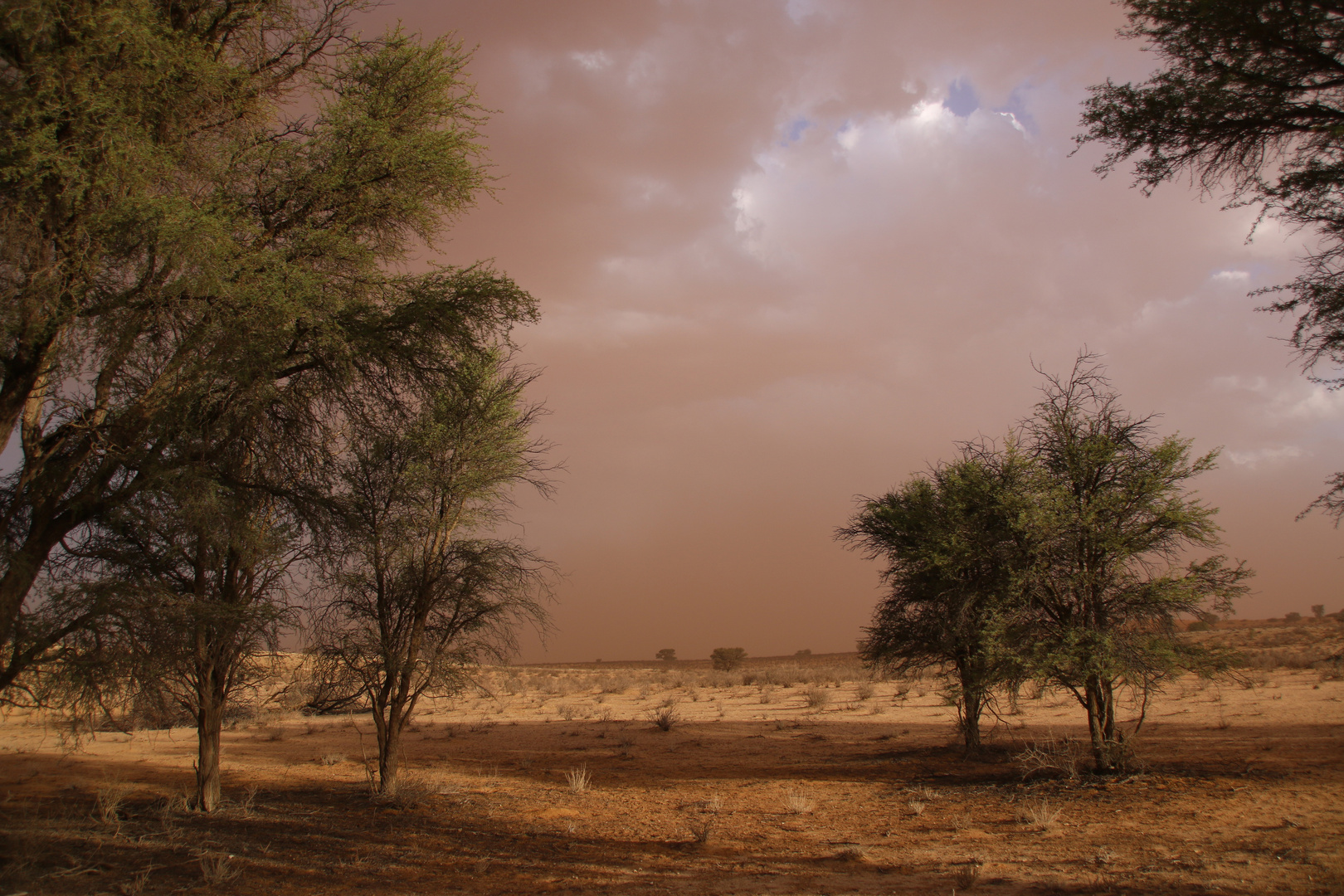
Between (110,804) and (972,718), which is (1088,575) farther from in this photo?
(110,804)

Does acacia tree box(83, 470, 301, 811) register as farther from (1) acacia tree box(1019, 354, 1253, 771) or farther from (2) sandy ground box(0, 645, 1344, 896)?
(1) acacia tree box(1019, 354, 1253, 771)

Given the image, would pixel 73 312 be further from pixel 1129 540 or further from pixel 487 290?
pixel 1129 540

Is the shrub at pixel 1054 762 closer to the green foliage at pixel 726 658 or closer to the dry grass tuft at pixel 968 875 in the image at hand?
the dry grass tuft at pixel 968 875

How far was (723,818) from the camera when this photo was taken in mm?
11352

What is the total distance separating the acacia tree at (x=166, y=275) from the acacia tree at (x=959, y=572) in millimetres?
10343

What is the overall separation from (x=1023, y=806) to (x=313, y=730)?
1065 inches

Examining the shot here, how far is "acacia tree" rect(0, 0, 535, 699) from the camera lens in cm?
611

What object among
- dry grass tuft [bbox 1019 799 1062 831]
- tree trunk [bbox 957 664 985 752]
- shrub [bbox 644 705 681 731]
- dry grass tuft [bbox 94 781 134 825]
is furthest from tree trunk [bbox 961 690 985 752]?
dry grass tuft [bbox 94 781 134 825]

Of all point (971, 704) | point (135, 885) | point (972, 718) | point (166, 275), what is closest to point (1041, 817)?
point (971, 704)

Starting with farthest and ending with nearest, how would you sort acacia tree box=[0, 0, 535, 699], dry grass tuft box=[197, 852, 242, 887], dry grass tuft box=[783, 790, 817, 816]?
dry grass tuft box=[783, 790, 817, 816] < dry grass tuft box=[197, 852, 242, 887] < acacia tree box=[0, 0, 535, 699]

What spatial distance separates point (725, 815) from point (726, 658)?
203 feet

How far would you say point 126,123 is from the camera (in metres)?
6.54

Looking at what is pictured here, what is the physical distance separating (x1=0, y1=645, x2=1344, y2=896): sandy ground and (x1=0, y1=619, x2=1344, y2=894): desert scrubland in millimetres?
55

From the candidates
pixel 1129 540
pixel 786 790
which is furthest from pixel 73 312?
pixel 1129 540
